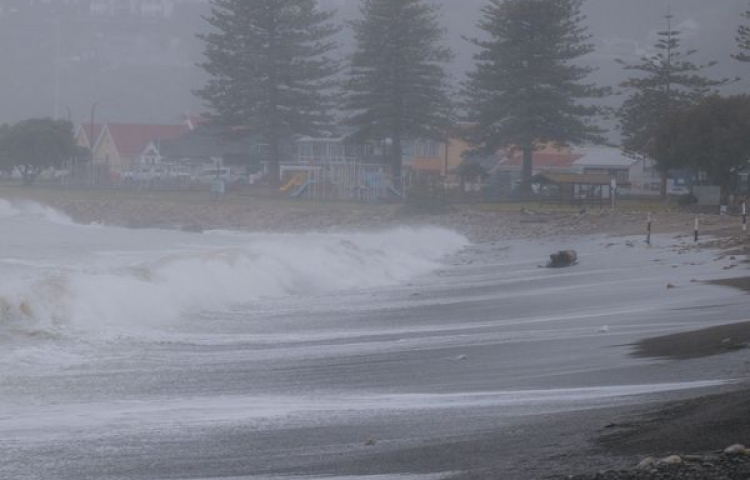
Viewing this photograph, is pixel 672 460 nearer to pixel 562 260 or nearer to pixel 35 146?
pixel 562 260

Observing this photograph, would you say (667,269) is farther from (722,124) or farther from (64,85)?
(64,85)

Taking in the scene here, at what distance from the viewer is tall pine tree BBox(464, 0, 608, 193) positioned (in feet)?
234

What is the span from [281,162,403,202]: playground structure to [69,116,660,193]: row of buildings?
Answer: 127cm

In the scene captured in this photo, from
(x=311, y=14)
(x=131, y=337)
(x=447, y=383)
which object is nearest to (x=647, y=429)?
(x=447, y=383)

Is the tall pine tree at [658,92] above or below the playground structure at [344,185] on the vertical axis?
above

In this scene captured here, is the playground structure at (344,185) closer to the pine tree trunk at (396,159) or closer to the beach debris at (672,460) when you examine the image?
the pine tree trunk at (396,159)

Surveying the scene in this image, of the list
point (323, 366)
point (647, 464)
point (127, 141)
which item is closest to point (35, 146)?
point (127, 141)

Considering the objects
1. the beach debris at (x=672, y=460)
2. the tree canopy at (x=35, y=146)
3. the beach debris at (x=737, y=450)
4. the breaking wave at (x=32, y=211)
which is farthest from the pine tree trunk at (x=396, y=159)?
the beach debris at (x=672, y=460)

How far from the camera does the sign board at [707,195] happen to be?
5957 centimetres

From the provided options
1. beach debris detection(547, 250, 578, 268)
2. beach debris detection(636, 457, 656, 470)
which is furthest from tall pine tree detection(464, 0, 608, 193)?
beach debris detection(636, 457, 656, 470)

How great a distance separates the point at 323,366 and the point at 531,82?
56751 millimetres

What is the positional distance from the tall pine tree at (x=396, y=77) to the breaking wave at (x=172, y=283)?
96.8 ft

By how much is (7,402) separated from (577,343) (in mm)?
7064

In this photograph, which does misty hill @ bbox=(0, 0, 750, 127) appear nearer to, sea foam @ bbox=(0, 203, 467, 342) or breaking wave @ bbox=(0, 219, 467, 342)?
Result: sea foam @ bbox=(0, 203, 467, 342)
